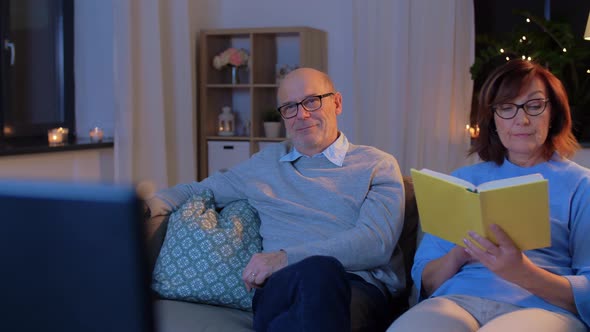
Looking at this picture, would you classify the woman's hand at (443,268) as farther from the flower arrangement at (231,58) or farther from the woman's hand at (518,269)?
the flower arrangement at (231,58)

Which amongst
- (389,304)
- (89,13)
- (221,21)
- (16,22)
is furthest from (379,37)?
(389,304)

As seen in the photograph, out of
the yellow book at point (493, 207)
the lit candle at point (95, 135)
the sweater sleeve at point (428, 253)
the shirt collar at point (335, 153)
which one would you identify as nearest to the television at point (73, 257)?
the yellow book at point (493, 207)

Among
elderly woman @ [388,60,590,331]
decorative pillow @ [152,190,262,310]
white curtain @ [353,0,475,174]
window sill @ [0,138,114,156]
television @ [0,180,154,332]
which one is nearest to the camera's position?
television @ [0,180,154,332]

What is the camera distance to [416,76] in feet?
15.1

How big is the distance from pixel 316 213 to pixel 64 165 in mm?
2132

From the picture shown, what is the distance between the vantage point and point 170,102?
15.1 feet

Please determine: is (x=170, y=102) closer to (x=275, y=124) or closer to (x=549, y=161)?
(x=275, y=124)

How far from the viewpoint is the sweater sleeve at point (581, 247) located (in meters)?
1.65

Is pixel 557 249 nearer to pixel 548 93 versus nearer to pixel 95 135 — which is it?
pixel 548 93

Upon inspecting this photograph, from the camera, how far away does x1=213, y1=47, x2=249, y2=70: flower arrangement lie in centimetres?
482

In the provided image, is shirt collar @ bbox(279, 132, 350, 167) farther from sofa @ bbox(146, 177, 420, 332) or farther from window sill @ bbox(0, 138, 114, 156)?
window sill @ bbox(0, 138, 114, 156)

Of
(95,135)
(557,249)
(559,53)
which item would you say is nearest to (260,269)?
(557,249)

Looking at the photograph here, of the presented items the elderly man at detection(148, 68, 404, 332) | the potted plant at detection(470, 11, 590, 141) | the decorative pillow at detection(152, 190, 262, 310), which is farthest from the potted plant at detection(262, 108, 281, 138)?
the decorative pillow at detection(152, 190, 262, 310)

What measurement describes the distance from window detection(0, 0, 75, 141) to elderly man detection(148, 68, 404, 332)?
6.35 feet
